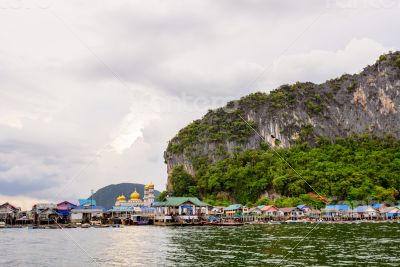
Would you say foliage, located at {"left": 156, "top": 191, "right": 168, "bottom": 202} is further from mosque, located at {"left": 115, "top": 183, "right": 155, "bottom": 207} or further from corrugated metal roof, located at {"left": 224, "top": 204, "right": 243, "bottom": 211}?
corrugated metal roof, located at {"left": 224, "top": 204, "right": 243, "bottom": 211}

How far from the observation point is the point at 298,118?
142500mm

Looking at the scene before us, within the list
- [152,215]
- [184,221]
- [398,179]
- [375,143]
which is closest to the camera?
[184,221]

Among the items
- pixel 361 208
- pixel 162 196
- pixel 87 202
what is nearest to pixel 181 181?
pixel 162 196

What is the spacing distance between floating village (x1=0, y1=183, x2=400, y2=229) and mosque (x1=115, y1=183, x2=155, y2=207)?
19734 mm

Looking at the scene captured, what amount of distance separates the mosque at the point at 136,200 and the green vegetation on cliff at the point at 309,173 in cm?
1037

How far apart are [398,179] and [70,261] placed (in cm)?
9430

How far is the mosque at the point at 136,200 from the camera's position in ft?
409

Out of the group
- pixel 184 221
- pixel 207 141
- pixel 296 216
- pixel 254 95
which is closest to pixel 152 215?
pixel 184 221

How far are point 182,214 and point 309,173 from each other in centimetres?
3296

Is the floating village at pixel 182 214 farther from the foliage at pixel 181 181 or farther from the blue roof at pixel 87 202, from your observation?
the foliage at pixel 181 181

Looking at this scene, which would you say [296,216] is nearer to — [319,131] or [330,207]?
[330,207]

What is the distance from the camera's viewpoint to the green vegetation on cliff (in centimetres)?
10312

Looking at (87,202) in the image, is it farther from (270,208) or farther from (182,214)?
(270,208)

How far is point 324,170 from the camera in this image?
4368 inches
